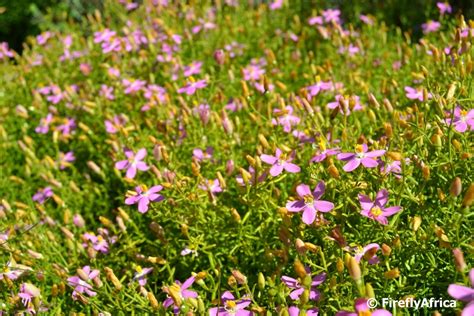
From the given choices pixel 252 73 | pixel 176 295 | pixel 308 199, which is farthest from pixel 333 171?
pixel 252 73

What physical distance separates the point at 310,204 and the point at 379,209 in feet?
0.69

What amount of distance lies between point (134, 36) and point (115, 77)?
1.68 ft

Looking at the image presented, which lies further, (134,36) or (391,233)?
(134,36)

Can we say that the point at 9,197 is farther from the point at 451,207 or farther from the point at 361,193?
the point at 451,207

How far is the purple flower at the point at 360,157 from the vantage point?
1664mm

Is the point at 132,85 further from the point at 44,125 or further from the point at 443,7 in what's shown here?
the point at 443,7

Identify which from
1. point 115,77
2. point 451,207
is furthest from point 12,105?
point 451,207

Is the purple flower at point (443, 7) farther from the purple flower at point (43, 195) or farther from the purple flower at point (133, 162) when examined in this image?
the purple flower at point (43, 195)

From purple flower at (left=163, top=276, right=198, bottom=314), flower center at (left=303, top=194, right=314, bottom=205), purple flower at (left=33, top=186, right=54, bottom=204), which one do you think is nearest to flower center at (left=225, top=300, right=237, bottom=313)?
purple flower at (left=163, top=276, right=198, bottom=314)

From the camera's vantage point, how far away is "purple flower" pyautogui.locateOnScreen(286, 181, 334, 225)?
1655 mm

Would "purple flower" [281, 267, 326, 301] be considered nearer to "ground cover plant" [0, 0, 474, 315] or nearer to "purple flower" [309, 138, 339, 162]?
"ground cover plant" [0, 0, 474, 315]

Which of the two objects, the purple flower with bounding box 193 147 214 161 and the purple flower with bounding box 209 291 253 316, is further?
the purple flower with bounding box 193 147 214 161

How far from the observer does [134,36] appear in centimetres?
361

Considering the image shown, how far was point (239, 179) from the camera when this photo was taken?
1.98 metres
